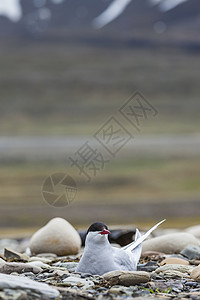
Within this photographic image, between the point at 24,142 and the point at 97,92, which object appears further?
the point at 97,92

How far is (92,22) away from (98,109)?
137 feet

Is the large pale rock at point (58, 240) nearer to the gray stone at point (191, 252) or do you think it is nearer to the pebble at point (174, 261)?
the gray stone at point (191, 252)

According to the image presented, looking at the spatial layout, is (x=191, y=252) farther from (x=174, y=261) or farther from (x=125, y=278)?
(x=125, y=278)

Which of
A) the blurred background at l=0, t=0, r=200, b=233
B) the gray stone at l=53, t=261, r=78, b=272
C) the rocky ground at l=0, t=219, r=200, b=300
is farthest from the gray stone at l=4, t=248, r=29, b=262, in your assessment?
the blurred background at l=0, t=0, r=200, b=233

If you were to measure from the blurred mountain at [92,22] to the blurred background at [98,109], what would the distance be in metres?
0.17

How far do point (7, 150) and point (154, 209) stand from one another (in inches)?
601

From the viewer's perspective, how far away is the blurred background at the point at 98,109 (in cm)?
1404

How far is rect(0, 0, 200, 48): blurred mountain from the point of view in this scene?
66438 millimetres

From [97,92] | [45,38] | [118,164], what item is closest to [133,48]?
[45,38]

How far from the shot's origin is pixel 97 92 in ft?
152

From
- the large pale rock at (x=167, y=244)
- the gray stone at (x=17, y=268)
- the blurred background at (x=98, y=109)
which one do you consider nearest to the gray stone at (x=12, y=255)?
the gray stone at (x=17, y=268)

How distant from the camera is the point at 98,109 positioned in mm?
42562

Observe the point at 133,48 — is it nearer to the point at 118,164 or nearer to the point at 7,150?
the point at 7,150

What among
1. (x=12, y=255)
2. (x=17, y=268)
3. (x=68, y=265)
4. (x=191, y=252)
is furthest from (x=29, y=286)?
(x=191, y=252)
